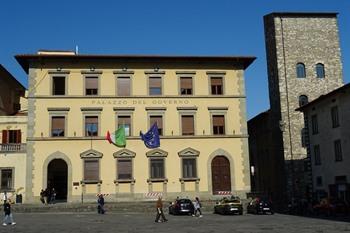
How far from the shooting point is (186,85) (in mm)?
42406

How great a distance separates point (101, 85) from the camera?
136ft

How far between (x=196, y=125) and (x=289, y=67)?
43.5ft

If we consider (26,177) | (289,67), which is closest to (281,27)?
(289,67)

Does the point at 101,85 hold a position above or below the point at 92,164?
above

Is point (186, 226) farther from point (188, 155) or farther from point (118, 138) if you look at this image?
point (118, 138)

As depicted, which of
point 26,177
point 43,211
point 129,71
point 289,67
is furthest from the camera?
point 289,67

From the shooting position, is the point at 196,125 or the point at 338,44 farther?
the point at 338,44

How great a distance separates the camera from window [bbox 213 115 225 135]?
4188 cm

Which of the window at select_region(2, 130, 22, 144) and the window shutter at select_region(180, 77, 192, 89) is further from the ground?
the window shutter at select_region(180, 77, 192, 89)

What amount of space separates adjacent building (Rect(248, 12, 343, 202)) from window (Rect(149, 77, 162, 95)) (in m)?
13.3

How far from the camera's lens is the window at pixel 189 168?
40.9m

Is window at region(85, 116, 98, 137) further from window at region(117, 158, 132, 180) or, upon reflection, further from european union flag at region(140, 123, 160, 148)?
european union flag at region(140, 123, 160, 148)

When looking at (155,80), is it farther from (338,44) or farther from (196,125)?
(338,44)

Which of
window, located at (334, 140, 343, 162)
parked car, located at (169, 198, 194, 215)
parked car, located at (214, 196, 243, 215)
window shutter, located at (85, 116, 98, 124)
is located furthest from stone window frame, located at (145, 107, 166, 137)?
window, located at (334, 140, 343, 162)
